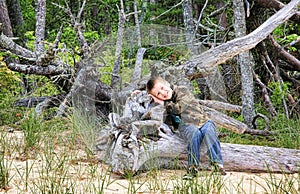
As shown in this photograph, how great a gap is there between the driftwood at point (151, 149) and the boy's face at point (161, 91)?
13cm

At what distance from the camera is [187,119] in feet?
A: 15.8

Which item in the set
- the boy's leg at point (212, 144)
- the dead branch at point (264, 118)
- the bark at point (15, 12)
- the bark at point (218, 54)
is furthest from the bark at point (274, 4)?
the bark at point (15, 12)

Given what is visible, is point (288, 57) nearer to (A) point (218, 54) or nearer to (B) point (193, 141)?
(A) point (218, 54)

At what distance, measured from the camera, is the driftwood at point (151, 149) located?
4337mm

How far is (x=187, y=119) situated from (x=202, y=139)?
41 centimetres

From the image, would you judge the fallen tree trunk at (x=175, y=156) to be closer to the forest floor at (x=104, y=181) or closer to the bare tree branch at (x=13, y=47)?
the forest floor at (x=104, y=181)

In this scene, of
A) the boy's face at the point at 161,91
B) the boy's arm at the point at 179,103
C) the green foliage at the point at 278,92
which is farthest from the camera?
the green foliage at the point at 278,92

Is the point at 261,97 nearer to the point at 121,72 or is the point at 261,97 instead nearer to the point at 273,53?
the point at 273,53

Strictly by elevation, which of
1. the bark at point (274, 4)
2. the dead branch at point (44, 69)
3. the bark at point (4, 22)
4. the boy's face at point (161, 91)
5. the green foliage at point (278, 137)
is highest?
the bark at point (4, 22)

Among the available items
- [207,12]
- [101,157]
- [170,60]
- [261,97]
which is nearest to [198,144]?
[101,157]

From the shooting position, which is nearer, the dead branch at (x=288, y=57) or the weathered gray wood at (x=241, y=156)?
the weathered gray wood at (x=241, y=156)

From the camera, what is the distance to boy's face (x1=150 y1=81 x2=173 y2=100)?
465 centimetres

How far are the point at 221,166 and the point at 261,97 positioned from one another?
5.05m

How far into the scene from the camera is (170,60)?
287 inches
